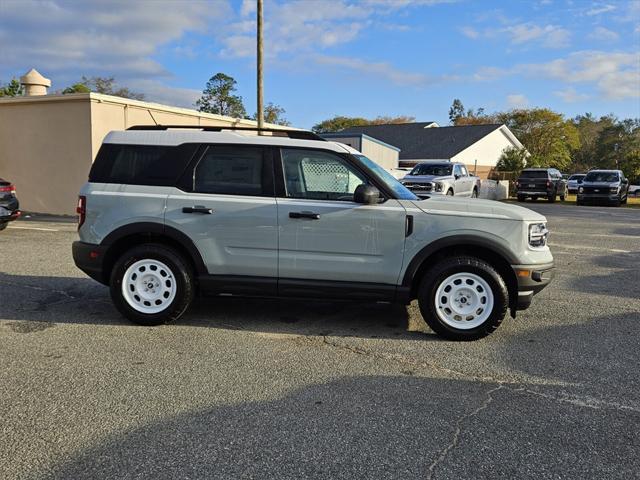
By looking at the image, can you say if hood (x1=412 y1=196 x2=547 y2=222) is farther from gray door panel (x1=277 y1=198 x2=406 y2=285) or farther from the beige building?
the beige building

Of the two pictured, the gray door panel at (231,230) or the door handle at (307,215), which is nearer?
the door handle at (307,215)

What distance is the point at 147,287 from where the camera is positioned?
5410 mm

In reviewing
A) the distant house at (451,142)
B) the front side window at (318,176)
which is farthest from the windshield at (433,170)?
the distant house at (451,142)

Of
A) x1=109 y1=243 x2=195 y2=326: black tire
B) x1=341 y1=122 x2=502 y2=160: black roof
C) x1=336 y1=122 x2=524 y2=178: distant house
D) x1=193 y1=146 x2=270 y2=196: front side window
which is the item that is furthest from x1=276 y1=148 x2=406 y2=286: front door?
x1=341 y1=122 x2=502 y2=160: black roof

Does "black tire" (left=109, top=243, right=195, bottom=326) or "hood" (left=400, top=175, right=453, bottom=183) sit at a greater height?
"hood" (left=400, top=175, right=453, bottom=183)

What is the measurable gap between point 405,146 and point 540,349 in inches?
1644

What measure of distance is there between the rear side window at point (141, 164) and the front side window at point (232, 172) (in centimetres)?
21

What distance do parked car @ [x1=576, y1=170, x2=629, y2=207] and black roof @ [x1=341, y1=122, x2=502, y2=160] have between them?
568 inches

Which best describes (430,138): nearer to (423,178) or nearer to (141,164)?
(423,178)

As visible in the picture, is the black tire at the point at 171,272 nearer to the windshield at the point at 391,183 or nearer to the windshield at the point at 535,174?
the windshield at the point at 391,183

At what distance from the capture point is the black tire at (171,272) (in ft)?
17.4

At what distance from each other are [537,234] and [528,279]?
0.46 meters

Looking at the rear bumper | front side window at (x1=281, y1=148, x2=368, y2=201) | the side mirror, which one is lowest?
the rear bumper

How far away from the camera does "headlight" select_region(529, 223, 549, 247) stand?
5086 millimetres
